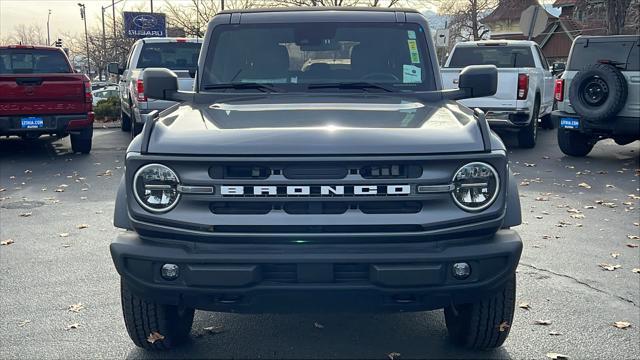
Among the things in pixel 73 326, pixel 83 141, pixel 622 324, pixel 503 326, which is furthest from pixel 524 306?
pixel 83 141

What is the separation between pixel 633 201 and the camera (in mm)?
7984

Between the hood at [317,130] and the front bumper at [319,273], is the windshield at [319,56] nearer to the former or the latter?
the hood at [317,130]

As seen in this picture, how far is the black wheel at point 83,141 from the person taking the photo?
38.3ft

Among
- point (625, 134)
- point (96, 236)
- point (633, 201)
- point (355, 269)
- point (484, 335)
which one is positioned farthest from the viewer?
point (625, 134)

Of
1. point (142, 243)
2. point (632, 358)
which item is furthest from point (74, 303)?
point (632, 358)

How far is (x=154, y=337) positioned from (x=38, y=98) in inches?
329

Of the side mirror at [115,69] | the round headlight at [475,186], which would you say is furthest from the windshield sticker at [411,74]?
the side mirror at [115,69]

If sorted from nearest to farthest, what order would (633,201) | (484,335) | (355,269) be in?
(355,269), (484,335), (633,201)

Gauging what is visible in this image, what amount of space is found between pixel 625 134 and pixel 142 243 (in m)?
9.15

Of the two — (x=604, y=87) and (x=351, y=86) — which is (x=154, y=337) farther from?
(x=604, y=87)

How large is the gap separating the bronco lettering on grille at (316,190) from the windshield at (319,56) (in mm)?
1349

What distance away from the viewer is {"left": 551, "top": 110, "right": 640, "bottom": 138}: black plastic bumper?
9922mm

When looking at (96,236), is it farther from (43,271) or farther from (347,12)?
(347,12)

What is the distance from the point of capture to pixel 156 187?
300 cm
